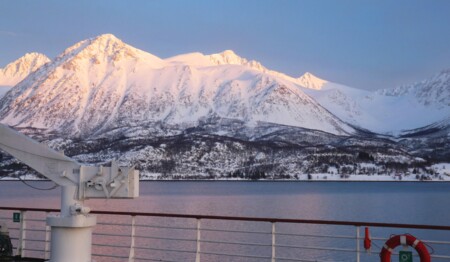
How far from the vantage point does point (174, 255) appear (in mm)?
24312

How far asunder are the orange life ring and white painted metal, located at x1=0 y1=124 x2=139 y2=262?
3.29 m

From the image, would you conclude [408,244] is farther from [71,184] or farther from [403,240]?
[71,184]

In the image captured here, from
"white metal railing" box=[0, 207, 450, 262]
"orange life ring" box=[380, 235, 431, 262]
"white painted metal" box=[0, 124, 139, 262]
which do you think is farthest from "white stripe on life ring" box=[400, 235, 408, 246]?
"white metal railing" box=[0, 207, 450, 262]

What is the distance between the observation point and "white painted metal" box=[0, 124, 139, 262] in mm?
6578

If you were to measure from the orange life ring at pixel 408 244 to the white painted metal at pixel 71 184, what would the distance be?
3293 millimetres

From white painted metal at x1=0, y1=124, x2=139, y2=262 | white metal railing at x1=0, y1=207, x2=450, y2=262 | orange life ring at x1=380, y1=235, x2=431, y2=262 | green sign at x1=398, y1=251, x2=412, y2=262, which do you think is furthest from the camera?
white metal railing at x1=0, y1=207, x2=450, y2=262

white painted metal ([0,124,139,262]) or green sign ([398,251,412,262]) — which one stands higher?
white painted metal ([0,124,139,262])

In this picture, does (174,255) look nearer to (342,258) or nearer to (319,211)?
(342,258)

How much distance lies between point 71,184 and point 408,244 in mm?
4216

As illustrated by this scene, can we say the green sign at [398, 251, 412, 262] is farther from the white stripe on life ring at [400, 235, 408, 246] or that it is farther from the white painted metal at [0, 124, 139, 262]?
the white painted metal at [0, 124, 139, 262]

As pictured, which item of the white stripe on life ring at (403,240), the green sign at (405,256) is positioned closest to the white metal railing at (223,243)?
the green sign at (405,256)

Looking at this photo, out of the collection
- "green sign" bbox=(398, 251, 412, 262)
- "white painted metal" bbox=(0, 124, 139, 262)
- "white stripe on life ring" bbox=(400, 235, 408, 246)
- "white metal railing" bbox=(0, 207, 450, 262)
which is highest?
"white painted metal" bbox=(0, 124, 139, 262)

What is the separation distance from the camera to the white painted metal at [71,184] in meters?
6.58

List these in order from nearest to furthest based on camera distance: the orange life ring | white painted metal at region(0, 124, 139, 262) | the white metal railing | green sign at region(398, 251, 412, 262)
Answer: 1. white painted metal at region(0, 124, 139, 262)
2. the orange life ring
3. green sign at region(398, 251, 412, 262)
4. the white metal railing
